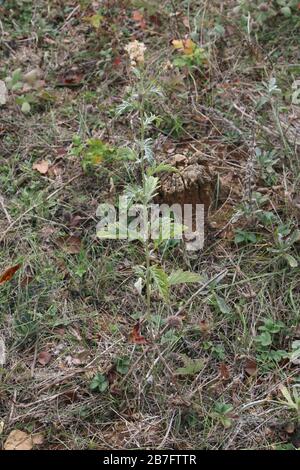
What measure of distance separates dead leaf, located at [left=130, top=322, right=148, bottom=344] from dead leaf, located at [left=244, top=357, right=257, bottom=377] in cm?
43

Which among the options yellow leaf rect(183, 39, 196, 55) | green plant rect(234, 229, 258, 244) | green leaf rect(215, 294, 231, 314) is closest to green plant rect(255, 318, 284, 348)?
green leaf rect(215, 294, 231, 314)

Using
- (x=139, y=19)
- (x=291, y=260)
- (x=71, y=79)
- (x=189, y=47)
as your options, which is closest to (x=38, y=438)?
(x=291, y=260)

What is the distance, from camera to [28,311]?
280 centimetres

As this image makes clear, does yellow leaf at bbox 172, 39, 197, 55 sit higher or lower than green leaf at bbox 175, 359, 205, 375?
higher

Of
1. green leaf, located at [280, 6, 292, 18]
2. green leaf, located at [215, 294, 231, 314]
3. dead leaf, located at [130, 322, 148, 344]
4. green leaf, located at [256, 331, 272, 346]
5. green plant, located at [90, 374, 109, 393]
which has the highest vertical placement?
green leaf, located at [280, 6, 292, 18]

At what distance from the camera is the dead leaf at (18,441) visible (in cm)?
244

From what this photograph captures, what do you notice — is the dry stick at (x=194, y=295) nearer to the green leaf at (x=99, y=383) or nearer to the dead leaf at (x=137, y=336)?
the dead leaf at (x=137, y=336)

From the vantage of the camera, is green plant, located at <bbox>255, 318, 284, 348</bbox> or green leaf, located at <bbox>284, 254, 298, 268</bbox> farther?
green leaf, located at <bbox>284, 254, 298, 268</bbox>

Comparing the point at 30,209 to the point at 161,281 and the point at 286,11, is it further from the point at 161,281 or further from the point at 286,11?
A: the point at 286,11

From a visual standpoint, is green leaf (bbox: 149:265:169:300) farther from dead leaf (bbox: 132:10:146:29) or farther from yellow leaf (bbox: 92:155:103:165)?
dead leaf (bbox: 132:10:146:29)

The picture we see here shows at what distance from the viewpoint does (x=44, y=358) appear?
270cm

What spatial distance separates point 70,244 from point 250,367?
1.07m

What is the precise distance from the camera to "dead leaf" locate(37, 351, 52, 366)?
8.83ft
